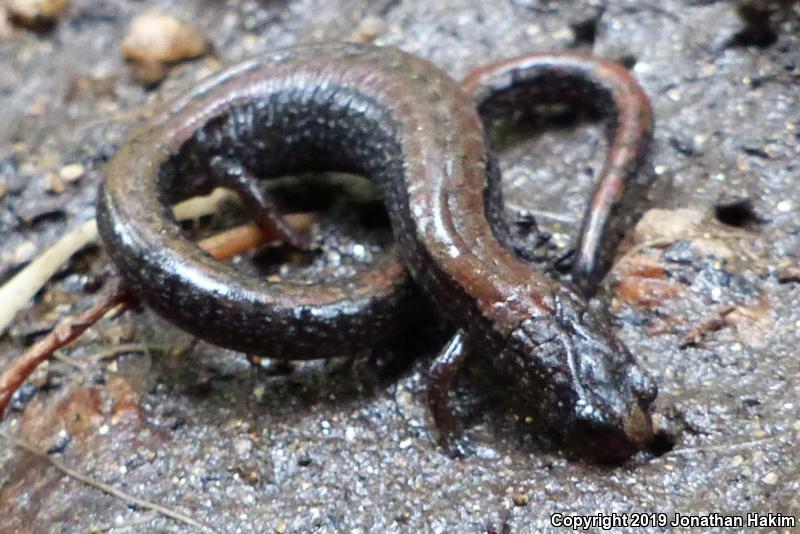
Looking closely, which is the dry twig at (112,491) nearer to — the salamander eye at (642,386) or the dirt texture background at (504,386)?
the dirt texture background at (504,386)

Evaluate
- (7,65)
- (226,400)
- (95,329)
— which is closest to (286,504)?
(226,400)

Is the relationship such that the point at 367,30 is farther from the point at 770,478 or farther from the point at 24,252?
the point at 770,478

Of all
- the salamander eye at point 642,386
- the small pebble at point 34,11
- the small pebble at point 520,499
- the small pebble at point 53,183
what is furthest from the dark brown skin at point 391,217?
the small pebble at point 34,11

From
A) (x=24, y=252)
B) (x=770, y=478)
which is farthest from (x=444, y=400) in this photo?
(x=24, y=252)

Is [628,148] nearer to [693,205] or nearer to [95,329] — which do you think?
[693,205]

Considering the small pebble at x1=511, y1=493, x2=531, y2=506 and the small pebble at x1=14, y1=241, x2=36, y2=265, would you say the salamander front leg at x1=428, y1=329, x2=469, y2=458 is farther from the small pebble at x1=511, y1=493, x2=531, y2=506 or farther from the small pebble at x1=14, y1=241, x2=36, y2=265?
the small pebble at x1=14, y1=241, x2=36, y2=265
